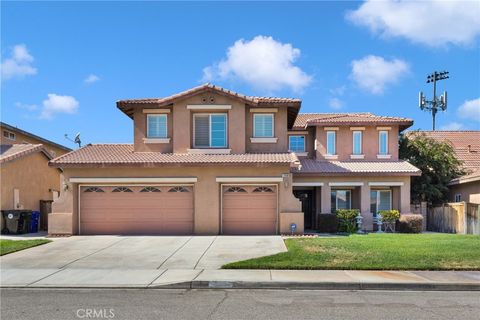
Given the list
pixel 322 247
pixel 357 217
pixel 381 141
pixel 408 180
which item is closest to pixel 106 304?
pixel 322 247

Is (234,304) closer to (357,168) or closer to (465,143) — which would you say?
(357,168)

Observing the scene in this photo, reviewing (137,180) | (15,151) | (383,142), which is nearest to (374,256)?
(137,180)

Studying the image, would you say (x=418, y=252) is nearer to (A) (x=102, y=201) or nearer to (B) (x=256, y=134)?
(B) (x=256, y=134)

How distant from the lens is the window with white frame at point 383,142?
25375 millimetres

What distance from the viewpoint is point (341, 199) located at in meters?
24.8

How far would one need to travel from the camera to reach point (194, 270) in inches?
461

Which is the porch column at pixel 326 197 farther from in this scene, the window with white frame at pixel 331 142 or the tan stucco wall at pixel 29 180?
the tan stucco wall at pixel 29 180

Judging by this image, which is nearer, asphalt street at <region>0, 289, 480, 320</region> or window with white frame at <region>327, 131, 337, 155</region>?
A: asphalt street at <region>0, 289, 480, 320</region>

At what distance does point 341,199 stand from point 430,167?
613 cm

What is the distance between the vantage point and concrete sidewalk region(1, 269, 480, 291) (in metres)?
10.1

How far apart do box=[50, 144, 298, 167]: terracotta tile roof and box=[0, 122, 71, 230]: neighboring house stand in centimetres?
360

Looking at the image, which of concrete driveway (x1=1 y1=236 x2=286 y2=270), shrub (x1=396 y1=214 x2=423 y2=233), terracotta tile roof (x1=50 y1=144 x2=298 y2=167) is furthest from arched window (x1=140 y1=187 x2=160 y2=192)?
shrub (x1=396 y1=214 x2=423 y2=233)

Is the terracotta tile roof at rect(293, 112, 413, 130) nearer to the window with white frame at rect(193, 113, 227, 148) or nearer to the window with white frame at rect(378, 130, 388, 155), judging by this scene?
the window with white frame at rect(378, 130, 388, 155)

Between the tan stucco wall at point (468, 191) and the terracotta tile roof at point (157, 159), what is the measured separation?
10535mm
